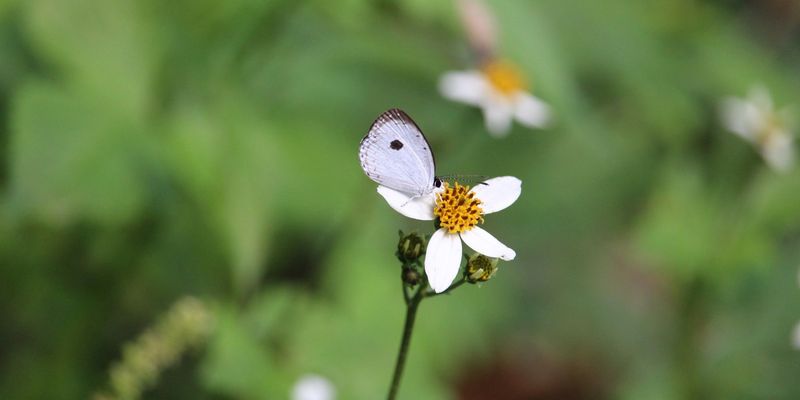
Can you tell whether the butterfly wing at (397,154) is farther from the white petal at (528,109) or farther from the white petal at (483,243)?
the white petal at (528,109)

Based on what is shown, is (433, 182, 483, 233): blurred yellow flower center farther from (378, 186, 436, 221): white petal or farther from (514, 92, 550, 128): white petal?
(514, 92, 550, 128): white petal

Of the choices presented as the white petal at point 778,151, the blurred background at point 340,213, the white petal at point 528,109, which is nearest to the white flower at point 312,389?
the blurred background at point 340,213

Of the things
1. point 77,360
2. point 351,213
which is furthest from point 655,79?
point 77,360

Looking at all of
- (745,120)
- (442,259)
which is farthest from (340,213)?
(442,259)

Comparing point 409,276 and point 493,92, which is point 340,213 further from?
point 409,276

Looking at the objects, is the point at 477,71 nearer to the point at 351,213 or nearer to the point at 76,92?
the point at 351,213

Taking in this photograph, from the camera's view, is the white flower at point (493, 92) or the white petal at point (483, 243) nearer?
the white petal at point (483, 243)
